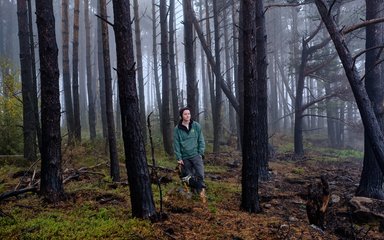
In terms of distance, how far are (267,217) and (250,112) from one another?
76.8 inches

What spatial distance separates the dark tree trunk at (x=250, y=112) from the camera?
6.45m

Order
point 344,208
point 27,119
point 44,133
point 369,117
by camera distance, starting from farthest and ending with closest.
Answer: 1. point 27,119
2. point 344,208
3. point 369,117
4. point 44,133

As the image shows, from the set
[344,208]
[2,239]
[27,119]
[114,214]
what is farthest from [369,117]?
[27,119]

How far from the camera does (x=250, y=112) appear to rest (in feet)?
21.5

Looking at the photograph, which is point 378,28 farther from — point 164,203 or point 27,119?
point 27,119

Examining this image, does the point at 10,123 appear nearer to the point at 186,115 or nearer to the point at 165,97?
the point at 165,97

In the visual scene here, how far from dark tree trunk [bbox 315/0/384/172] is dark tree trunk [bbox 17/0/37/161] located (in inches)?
346

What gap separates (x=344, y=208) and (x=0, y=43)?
38.9 metres

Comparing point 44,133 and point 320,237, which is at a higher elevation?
point 44,133

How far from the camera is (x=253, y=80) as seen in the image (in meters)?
6.47

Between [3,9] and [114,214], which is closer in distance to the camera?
[114,214]

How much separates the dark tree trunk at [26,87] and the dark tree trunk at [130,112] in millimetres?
6998

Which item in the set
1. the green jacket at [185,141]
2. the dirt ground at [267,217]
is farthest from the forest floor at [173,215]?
the green jacket at [185,141]

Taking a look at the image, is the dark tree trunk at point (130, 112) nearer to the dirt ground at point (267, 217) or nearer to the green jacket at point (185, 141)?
the dirt ground at point (267, 217)
